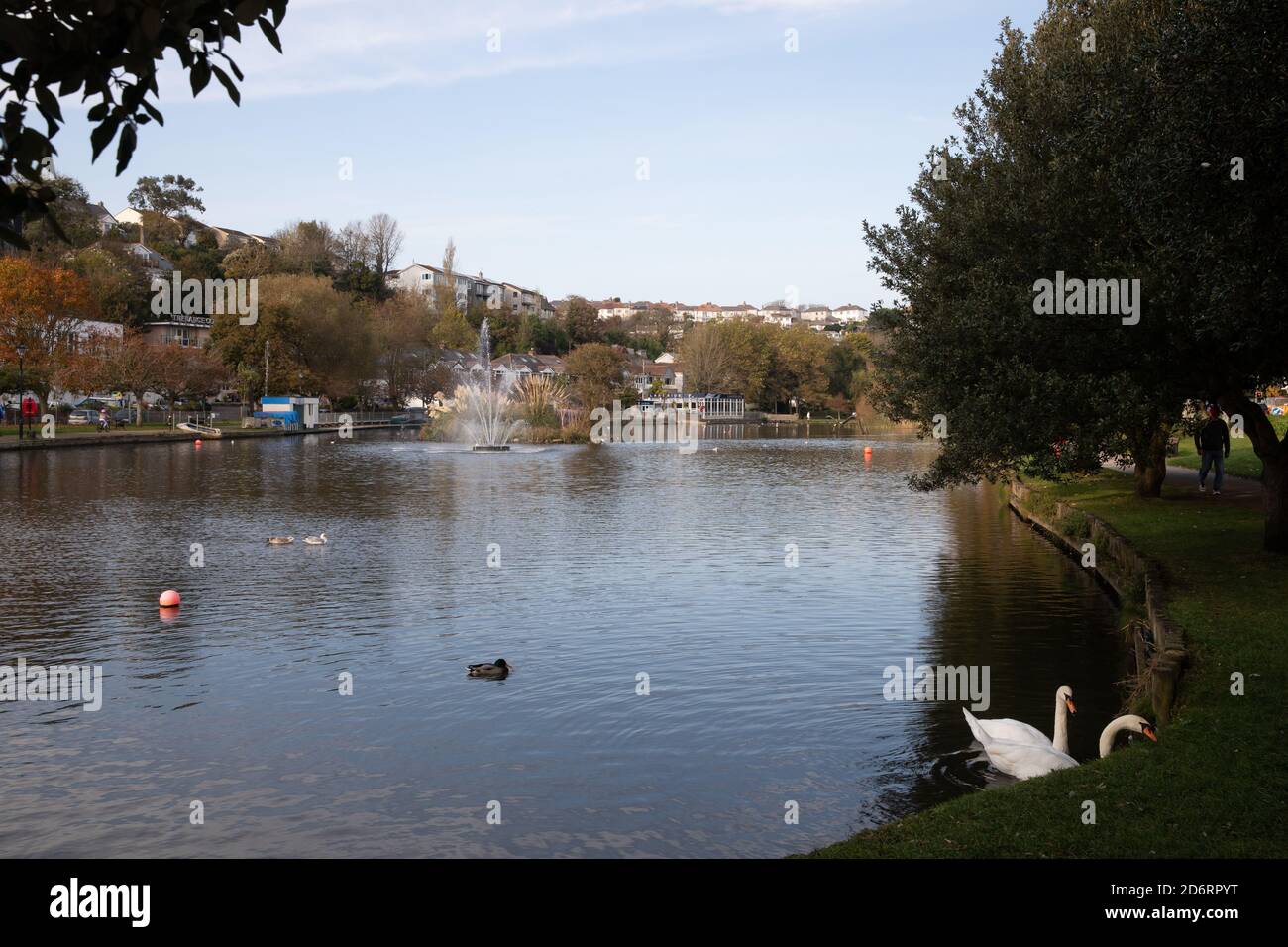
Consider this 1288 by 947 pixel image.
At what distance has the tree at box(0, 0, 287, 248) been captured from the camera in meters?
4.66

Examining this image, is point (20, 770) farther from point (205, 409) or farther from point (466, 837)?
point (205, 409)

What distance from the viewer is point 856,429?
111188 mm

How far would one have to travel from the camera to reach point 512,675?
50.5 ft

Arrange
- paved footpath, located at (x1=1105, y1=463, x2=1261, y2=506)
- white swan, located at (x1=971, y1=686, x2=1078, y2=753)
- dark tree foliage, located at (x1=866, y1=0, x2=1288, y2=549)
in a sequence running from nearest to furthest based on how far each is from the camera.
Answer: white swan, located at (x1=971, y1=686, x2=1078, y2=753)
dark tree foliage, located at (x1=866, y1=0, x2=1288, y2=549)
paved footpath, located at (x1=1105, y1=463, x2=1261, y2=506)

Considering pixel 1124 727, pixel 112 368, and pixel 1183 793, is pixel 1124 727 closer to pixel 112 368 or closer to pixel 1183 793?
pixel 1183 793

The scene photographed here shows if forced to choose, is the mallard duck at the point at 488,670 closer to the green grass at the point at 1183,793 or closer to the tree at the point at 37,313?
the green grass at the point at 1183,793

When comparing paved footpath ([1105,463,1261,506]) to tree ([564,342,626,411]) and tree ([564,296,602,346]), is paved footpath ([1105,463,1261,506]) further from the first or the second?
tree ([564,296,602,346])

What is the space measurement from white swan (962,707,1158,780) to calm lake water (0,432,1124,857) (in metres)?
0.45

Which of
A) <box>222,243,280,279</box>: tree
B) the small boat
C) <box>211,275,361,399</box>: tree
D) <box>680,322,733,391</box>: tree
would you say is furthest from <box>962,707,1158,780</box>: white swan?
<box>680,322,733,391</box>: tree

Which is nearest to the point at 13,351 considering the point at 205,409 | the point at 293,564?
the point at 205,409

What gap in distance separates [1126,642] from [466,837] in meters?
11.2

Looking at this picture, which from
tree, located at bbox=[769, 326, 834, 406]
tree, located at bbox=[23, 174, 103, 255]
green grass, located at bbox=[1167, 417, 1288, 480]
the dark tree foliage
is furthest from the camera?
tree, located at bbox=[769, 326, 834, 406]

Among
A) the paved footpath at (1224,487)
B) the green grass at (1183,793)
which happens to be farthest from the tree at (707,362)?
the green grass at (1183,793)
